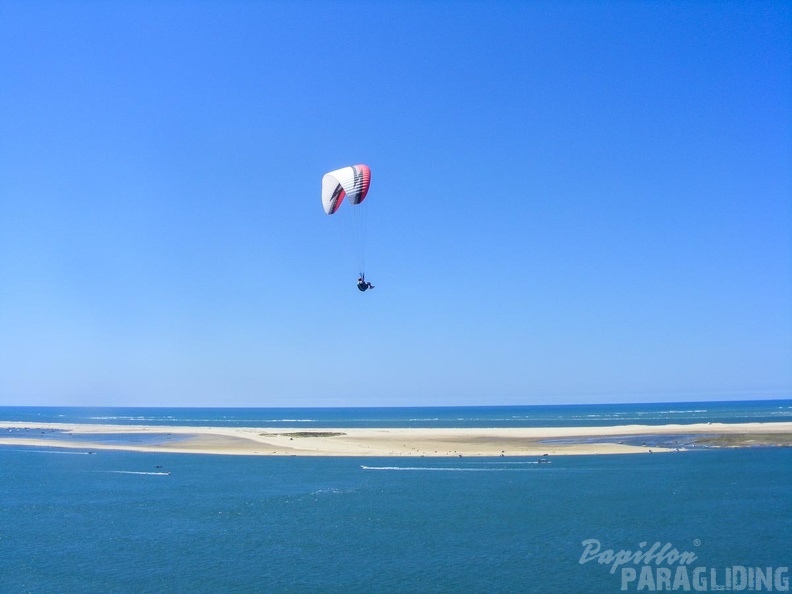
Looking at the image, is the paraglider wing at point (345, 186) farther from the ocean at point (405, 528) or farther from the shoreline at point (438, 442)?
the shoreline at point (438, 442)

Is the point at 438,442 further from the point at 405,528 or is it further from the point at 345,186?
the point at 345,186

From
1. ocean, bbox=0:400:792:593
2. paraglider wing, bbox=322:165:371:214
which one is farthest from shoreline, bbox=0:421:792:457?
paraglider wing, bbox=322:165:371:214

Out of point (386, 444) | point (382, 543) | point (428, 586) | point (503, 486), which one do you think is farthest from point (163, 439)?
point (428, 586)

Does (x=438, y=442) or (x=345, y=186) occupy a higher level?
(x=345, y=186)

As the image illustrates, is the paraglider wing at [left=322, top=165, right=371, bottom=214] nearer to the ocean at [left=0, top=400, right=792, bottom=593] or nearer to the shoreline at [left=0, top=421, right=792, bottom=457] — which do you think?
the ocean at [left=0, top=400, right=792, bottom=593]

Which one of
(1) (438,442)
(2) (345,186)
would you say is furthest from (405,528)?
(1) (438,442)

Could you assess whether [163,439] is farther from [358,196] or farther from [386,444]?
[358,196]
